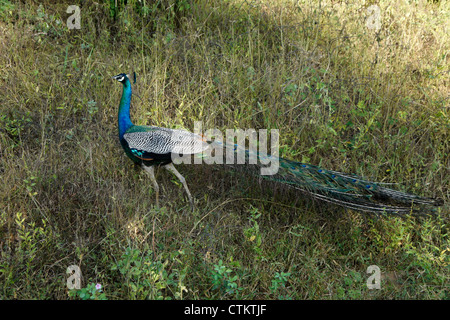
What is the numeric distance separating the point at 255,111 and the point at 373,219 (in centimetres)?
154

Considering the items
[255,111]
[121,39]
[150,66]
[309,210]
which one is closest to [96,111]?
[150,66]

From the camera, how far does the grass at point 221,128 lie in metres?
3.11

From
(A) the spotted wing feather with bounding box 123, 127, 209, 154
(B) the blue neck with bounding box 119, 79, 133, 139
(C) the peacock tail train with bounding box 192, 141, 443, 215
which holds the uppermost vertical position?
(B) the blue neck with bounding box 119, 79, 133, 139

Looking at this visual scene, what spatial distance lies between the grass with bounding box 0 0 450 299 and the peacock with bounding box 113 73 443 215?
124 millimetres

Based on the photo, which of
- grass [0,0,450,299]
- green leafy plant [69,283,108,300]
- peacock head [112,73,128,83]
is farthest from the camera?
peacock head [112,73,128,83]

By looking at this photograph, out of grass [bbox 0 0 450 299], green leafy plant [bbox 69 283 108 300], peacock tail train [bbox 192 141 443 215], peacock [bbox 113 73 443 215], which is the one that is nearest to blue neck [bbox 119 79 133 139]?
peacock [bbox 113 73 443 215]

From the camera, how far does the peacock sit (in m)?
3.51

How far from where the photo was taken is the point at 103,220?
11.0 ft

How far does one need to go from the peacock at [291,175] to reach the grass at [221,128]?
0.12 metres

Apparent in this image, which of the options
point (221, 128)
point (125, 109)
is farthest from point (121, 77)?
point (221, 128)

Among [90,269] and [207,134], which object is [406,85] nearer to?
[207,134]

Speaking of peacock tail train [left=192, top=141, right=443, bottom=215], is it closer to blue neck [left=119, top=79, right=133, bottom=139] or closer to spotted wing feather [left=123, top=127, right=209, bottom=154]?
spotted wing feather [left=123, top=127, right=209, bottom=154]

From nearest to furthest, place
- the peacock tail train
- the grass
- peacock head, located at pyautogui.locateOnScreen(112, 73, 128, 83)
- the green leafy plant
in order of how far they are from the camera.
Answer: the green leafy plant
the grass
the peacock tail train
peacock head, located at pyautogui.locateOnScreen(112, 73, 128, 83)

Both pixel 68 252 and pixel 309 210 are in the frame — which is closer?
pixel 68 252
